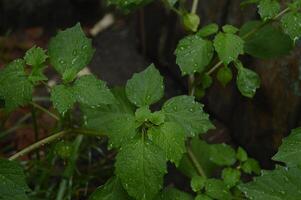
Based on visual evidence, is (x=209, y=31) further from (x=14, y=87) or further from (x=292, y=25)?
(x=14, y=87)

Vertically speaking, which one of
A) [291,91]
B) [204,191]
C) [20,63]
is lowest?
[204,191]

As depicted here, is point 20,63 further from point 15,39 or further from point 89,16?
point 89,16

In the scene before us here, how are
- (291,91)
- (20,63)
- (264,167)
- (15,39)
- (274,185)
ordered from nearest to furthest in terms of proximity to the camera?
(274,185) < (20,63) < (291,91) < (264,167) < (15,39)

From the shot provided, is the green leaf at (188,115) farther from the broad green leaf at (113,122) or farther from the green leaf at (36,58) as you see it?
the green leaf at (36,58)

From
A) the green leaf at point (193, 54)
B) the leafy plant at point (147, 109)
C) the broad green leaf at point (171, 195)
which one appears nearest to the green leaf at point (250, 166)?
the leafy plant at point (147, 109)

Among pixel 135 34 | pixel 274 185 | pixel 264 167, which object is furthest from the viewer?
pixel 135 34

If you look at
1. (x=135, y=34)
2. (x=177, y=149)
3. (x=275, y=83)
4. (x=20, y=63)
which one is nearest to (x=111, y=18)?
(x=135, y=34)
